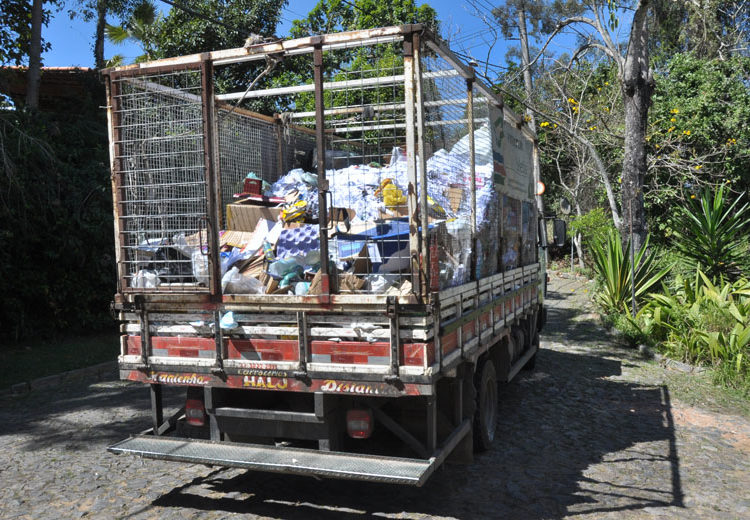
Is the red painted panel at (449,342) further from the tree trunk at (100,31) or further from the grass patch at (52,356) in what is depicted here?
the tree trunk at (100,31)

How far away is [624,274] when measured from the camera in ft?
39.1

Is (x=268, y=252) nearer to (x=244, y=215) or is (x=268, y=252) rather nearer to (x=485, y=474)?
(x=244, y=215)

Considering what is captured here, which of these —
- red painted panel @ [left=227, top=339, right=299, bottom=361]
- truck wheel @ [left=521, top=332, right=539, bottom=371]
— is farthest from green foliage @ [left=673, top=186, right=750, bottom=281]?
red painted panel @ [left=227, top=339, right=299, bottom=361]

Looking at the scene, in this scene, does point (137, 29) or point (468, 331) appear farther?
point (137, 29)

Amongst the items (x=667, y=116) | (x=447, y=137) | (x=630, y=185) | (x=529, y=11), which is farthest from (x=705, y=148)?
(x=447, y=137)

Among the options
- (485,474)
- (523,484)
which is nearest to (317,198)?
Result: (485,474)

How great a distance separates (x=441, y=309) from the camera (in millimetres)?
4168

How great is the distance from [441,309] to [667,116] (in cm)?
1436

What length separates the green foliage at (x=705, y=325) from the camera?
8.27 meters

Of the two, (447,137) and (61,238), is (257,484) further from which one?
(61,238)

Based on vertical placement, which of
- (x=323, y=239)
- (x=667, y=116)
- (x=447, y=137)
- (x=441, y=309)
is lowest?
(x=441, y=309)

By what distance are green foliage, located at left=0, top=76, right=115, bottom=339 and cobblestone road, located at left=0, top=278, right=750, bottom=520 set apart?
3.01 meters

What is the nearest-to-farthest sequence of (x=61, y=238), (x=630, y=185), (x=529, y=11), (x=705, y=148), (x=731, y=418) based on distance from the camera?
(x=731, y=418) → (x=61, y=238) → (x=630, y=185) → (x=705, y=148) → (x=529, y=11)

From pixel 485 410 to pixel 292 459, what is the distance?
211 centimetres
